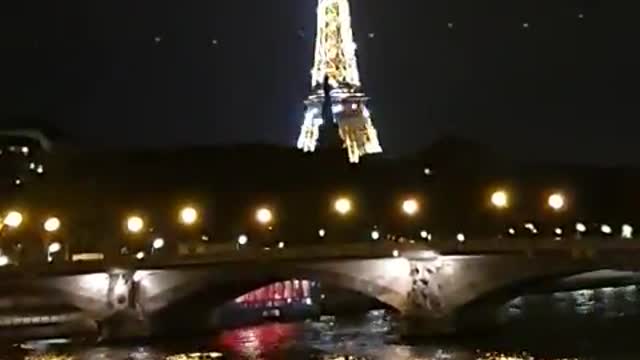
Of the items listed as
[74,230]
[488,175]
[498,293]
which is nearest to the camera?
[498,293]

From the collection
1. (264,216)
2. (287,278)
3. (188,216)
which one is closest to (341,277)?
(287,278)

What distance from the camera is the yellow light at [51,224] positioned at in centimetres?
→ 5525

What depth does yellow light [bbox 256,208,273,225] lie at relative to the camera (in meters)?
58.2

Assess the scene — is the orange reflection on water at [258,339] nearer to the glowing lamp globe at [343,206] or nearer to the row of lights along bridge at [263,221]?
the row of lights along bridge at [263,221]

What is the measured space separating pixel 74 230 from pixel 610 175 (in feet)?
107

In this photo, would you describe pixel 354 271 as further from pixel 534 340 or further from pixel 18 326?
pixel 18 326

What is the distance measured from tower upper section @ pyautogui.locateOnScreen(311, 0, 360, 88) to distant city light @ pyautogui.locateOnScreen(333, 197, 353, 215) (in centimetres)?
2015

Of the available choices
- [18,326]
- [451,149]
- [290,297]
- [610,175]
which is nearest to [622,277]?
[610,175]

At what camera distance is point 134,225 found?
5381 centimetres

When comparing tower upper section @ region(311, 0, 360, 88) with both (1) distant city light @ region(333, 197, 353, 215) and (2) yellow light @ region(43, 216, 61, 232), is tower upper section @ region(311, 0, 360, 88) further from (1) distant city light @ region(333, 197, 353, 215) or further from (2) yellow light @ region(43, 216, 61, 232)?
(2) yellow light @ region(43, 216, 61, 232)

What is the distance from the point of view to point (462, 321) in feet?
141

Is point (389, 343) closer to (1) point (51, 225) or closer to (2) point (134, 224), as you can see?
(2) point (134, 224)

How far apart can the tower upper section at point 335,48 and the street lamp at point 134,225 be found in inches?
1060

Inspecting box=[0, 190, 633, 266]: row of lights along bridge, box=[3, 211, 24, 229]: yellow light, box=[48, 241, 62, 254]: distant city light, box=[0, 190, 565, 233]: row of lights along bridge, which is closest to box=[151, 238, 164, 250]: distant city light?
box=[0, 190, 633, 266]: row of lights along bridge
